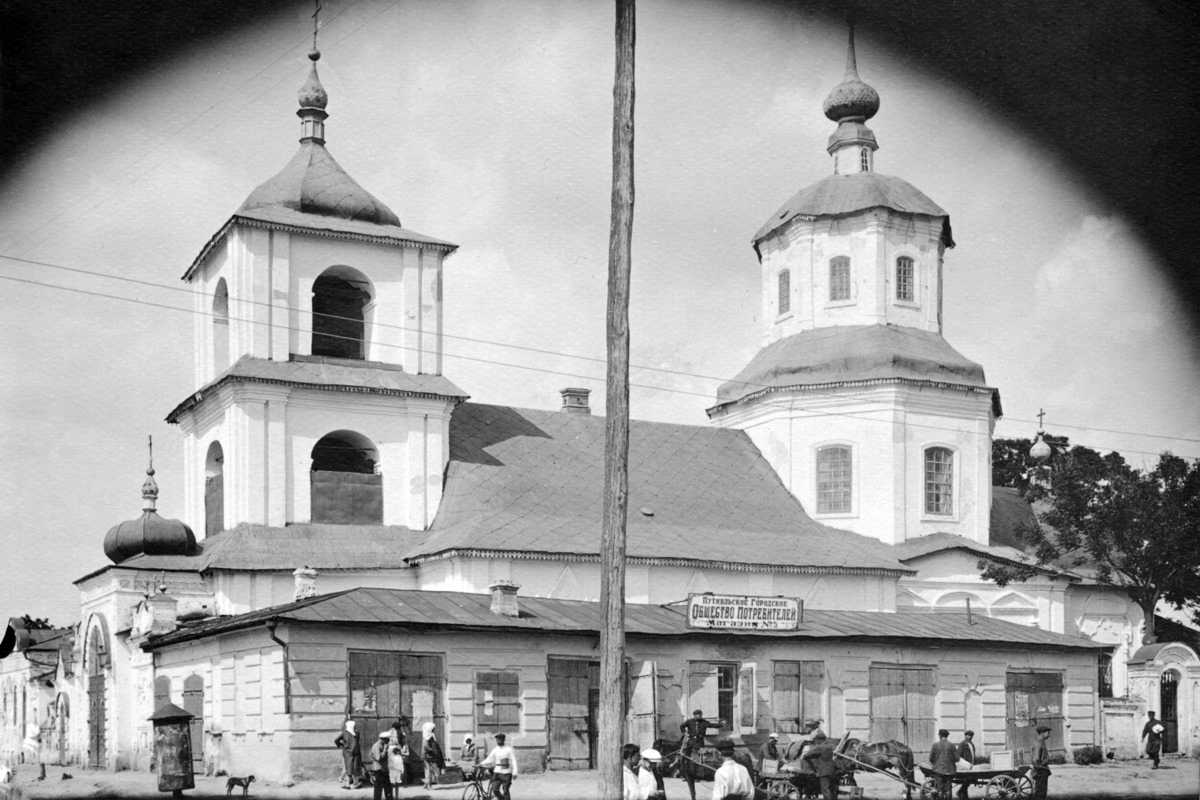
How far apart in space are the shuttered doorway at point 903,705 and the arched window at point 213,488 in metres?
12.3

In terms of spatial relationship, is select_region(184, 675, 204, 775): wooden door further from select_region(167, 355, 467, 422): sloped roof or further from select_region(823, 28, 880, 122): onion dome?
select_region(823, 28, 880, 122): onion dome

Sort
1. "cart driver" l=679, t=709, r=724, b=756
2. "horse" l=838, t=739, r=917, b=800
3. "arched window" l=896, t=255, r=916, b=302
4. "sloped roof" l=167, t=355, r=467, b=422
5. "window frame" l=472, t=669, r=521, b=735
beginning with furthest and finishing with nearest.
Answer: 1. "arched window" l=896, t=255, r=916, b=302
2. "sloped roof" l=167, t=355, r=467, b=422
3. "window frame" l=472, t=669, r=521, b=735
4. "cart driver" l=679, t=709, r=724, b=756
5. "horse" l=838, t=739, r=917, b=800

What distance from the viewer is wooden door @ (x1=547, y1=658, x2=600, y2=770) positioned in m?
23.4

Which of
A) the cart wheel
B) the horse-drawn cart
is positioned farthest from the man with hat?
the cart wheel

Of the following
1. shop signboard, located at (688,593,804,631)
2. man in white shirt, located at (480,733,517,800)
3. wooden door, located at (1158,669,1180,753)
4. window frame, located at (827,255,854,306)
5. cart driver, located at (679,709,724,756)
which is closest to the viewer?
man in white shirt, located at (480,733,517,800)

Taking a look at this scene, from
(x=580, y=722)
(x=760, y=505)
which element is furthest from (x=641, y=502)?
(x=580, y=722)

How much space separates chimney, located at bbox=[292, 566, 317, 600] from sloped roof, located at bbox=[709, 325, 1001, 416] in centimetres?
1205

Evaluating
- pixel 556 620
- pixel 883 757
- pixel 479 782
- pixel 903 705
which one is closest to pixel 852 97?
pixel 556 620

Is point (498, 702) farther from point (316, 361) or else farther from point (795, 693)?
point (316, 361)

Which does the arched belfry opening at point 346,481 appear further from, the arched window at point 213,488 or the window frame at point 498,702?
the window frame at point 498,702

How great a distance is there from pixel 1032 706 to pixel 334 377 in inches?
521

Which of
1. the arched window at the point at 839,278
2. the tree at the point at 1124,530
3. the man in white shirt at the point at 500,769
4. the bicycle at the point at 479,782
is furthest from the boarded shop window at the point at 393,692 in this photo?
the arched window at the point at 839,278

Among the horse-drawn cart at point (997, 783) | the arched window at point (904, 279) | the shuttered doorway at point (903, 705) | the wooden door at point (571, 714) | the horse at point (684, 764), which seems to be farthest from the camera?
the arched window at point (904, 279)

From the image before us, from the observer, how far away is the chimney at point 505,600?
23875mm
